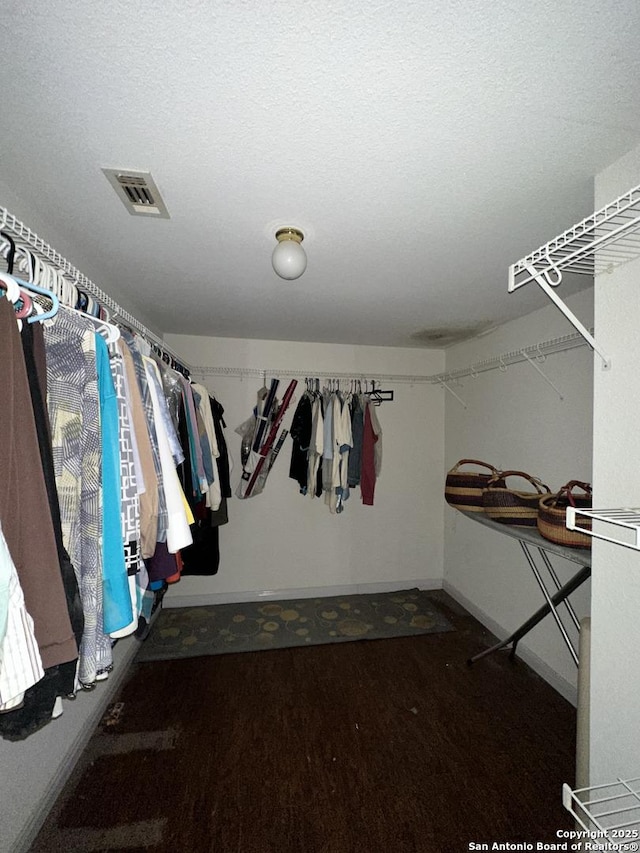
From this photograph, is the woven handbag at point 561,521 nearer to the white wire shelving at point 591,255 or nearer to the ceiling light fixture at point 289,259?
the white wire shelving at point 591,255

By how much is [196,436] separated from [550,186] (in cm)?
172

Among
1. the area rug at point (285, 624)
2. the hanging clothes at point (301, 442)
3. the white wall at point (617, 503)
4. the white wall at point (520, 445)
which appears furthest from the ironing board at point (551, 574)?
the hanging clothes at point (301, 442)

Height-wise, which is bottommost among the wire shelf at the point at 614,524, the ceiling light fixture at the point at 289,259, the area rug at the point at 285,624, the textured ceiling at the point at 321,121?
the area rug at the point at 285,624

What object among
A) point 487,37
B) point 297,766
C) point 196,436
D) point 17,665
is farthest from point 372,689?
point 487,37

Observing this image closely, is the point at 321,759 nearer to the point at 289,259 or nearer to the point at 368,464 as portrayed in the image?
the point at 368,464

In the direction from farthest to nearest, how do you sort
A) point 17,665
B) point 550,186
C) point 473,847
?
point 473,847 < point 550,186 < point 17,665

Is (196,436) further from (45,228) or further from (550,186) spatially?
(550,186)

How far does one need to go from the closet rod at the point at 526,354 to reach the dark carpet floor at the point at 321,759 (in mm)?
1994

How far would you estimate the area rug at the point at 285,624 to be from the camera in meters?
2.46

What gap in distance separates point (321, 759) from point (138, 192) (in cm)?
244

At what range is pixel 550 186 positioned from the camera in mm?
1138

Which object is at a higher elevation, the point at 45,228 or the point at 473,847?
the point at 45,228

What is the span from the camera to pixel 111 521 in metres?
0.81

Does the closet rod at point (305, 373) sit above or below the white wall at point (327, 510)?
above
